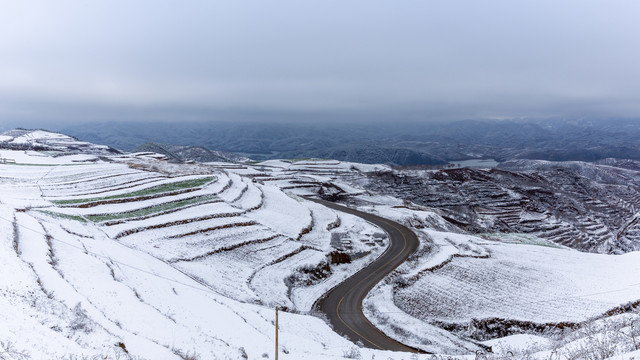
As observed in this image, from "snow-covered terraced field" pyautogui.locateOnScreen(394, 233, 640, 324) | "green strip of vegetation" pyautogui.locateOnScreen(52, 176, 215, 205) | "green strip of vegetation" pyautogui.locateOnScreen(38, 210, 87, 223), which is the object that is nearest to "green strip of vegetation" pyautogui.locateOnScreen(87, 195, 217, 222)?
"green strip of vegetation" pyautogui.locateOnScreen(38, 210, 87, 223)

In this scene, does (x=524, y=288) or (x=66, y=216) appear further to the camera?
(x=66, y=216)

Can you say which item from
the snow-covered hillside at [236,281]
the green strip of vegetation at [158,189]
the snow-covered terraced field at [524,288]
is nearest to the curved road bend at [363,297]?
the snow-covered hillside at [236,281]

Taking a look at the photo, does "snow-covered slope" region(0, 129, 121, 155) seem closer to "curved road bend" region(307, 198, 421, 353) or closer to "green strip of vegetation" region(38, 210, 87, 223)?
"green strip of vegetation" region(38, 210, 87, 223)

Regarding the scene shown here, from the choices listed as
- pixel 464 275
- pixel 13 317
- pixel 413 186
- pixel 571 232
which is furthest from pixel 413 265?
pixel 413 186

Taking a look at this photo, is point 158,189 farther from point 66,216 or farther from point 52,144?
point 52,144

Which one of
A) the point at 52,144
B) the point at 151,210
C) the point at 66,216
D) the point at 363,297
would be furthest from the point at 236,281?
the point at 52,144
